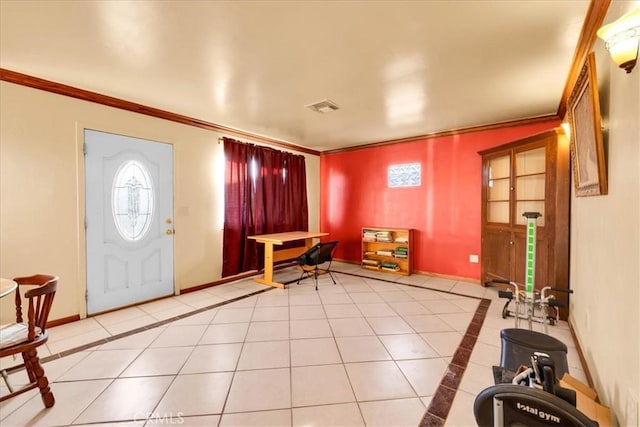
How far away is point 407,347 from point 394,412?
2.70ft

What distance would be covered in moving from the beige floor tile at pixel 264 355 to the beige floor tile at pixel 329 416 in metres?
0.51

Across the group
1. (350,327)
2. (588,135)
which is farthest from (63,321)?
(588,135)

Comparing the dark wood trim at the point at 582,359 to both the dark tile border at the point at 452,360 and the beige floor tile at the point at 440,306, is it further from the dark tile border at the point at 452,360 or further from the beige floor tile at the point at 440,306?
the beige floor tile at the point at 440,306

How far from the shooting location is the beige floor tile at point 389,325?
2742 millimetres

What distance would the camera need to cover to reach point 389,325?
2.89m

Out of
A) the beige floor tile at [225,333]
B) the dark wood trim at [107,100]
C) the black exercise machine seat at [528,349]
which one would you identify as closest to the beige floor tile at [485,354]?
the black exercise machine seat at [528,349]

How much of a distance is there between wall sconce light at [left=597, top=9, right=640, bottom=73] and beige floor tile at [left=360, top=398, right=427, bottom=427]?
1.97 meters

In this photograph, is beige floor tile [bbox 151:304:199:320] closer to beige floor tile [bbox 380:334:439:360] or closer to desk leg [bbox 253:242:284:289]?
desk leg [bbox 253:242:284:289]

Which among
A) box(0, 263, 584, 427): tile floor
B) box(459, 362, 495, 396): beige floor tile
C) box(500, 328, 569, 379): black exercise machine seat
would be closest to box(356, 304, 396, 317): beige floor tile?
box(0, 263, 584, 427): tile floor

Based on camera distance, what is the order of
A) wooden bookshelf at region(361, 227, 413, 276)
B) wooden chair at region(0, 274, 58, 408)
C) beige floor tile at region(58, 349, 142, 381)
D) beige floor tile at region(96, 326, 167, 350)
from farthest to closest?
wooden bookshelf at region(361, 227, 413, 276)
beige floor tile at region(96, 326, 167, 350)
beige floor tile at region(58, 349, 142, 381)
wooden chair at region(0, 274, 58, 408)

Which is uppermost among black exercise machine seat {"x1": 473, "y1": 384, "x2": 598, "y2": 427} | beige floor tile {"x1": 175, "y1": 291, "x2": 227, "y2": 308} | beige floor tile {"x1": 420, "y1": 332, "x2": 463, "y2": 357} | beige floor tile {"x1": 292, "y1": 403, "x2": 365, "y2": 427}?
black exercise machine seat {"x1": 473, "y1": 384, "x2": 598, "y2": 427}

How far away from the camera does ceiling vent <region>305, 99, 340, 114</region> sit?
3.33 meters

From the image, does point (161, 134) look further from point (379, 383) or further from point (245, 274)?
point (379, 383)

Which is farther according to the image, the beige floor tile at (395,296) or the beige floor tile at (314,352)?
the beige floor tile at (395,296)
